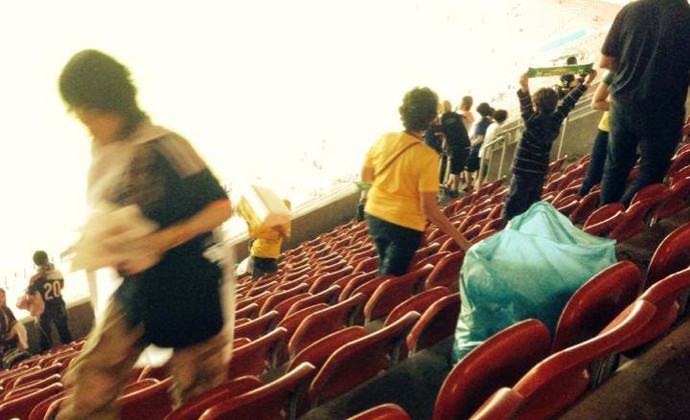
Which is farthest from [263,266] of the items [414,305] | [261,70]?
[261,70]

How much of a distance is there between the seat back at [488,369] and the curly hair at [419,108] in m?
1.57

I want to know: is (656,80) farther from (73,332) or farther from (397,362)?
(73,332)

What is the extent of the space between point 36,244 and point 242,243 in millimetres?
3928

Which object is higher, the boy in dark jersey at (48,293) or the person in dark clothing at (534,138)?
the person in dark clothing at (534,138)

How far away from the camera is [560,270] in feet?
5.42

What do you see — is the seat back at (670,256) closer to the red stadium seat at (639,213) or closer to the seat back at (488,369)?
the seat back at (488,369)

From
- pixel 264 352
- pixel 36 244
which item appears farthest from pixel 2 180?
pixel 264 352

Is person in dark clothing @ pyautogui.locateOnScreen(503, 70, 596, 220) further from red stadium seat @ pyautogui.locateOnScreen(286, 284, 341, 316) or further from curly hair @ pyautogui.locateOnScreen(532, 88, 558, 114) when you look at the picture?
red stadium seat @ pyautogui.locateOnScreen(286, 284, 341, 316)

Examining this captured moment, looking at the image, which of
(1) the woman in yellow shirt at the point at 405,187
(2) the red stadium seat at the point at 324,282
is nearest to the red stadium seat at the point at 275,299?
(2) the red stadium seat at the point at 324,282

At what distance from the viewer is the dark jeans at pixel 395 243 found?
286 centimetres

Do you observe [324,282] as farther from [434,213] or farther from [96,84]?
[96,84]

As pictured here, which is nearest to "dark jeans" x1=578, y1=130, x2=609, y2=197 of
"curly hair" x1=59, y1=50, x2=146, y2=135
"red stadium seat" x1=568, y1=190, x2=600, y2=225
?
"red stadium seat" x1=568, y1=190, x2=600, y2=225

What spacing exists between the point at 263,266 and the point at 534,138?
2.69 metres

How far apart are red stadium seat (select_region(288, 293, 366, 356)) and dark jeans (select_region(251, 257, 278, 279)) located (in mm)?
2760
